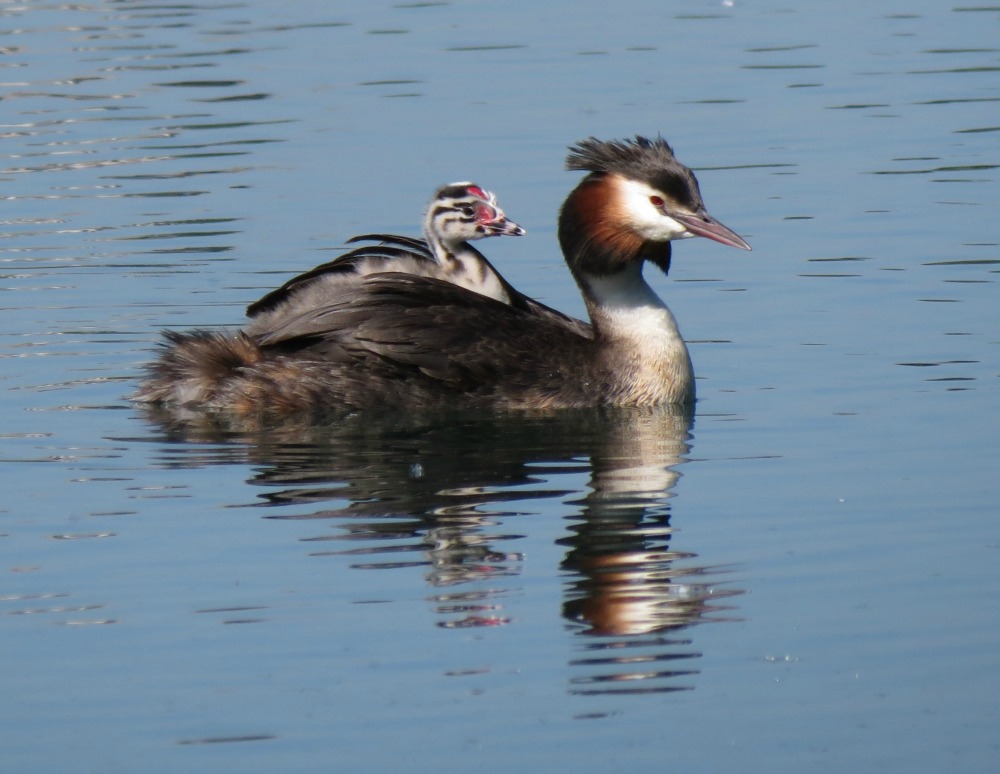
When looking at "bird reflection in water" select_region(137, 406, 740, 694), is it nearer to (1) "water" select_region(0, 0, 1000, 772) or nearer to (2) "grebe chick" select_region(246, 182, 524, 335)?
(1) "water" select_region(0, 0, 1000, 772)

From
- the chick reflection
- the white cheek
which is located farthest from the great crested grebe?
the chick reflection

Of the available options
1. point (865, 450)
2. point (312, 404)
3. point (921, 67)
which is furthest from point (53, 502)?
point (921, 67)

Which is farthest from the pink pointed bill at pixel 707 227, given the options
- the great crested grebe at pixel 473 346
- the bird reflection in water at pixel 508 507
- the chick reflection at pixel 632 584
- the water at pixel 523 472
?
the chick reflection at pixel 632 584

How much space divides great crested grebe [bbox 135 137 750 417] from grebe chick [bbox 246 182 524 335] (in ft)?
0.42

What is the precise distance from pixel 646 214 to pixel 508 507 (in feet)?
8.68

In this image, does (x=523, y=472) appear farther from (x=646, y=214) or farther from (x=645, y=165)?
(x=645, y=165)

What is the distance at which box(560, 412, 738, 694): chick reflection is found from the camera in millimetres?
6949

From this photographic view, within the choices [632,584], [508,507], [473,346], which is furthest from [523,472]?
[632,584]

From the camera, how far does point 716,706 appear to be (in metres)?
6.57

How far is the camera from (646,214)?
11.0m

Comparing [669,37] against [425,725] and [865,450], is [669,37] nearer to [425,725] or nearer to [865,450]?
[865,450]

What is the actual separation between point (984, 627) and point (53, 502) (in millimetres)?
3924

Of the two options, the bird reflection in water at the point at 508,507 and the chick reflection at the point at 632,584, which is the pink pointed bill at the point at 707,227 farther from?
the chick reflection at the point at 632,584

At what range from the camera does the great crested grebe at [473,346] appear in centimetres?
1074
